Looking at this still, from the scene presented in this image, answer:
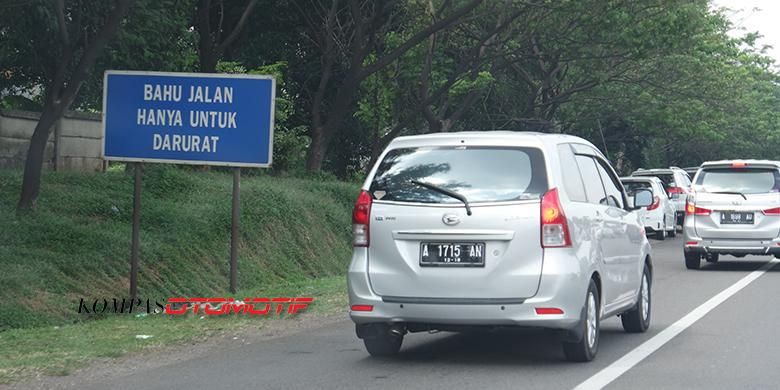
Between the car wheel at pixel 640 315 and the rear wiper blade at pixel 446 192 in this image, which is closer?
the rear wiper blade at pixel 446 192

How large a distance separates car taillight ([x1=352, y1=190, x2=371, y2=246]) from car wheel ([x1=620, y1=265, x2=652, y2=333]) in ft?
11.0

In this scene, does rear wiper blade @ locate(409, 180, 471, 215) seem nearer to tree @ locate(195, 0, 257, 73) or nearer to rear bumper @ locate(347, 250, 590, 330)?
rear bumper @ locate(347, 250, 590, 330)

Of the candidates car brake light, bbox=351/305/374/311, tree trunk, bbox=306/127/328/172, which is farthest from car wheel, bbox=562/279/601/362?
tree trunk, bbox=306/127/328/172

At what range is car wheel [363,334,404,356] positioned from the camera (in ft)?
33.5

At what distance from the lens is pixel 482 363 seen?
9.93 metres

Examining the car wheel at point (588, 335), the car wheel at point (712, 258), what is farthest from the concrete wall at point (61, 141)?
the car wheel at point (588, 335)

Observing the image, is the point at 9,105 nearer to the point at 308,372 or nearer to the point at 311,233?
the point at 311,233

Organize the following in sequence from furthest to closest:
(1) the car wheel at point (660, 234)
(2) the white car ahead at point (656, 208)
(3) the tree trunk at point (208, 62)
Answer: (1) the car wheel at point (660, 234) → (2) the white car ahead at point (656, 208) → (3) the tree trunk at point (208, 62)

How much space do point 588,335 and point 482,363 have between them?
0.86 metres

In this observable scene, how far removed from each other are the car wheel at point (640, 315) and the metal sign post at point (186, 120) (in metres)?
4.95

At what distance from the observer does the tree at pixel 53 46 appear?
1672cm

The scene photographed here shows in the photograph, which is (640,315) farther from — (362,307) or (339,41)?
(339,41)

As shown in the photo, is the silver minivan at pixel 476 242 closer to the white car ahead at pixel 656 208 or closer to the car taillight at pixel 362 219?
the car taillight at pixel 362 219

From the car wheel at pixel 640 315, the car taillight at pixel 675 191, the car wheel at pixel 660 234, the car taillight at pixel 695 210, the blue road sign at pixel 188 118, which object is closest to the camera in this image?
the car wheel at pixel 640 315
